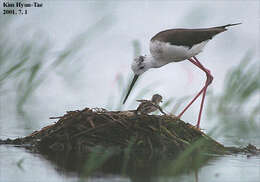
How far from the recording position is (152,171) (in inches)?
190

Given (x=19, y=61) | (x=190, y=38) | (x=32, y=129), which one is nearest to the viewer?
(x=19, y=61)

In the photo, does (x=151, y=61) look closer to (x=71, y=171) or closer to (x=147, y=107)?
(x=147, y=107)

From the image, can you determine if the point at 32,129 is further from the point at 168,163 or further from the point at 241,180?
the point at 241,180

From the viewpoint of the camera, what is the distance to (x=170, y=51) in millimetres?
8086

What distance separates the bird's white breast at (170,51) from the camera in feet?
26.3

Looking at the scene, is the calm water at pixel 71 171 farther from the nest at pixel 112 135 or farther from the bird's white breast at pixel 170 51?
the bird's white breast at pixel 170 51

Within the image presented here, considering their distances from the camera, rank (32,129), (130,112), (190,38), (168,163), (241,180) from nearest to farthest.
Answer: (241,180), (168,163), (130,112), (32,129), (190,38)

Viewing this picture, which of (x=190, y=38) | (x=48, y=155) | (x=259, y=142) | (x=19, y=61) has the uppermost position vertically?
(x=19, y=61)

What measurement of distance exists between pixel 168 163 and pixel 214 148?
114 centimetres

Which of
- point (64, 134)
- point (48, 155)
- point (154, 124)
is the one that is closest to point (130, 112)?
point (154, 124)

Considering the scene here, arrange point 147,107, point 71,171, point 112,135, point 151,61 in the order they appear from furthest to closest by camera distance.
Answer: point 151,61
point 147,107
point 112,135
point 71,171

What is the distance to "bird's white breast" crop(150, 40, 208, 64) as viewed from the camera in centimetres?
802

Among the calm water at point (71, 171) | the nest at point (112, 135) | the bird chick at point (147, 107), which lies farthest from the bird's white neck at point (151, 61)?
the calm water at point (71, 171)

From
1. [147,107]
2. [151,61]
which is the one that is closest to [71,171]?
[147,107]
